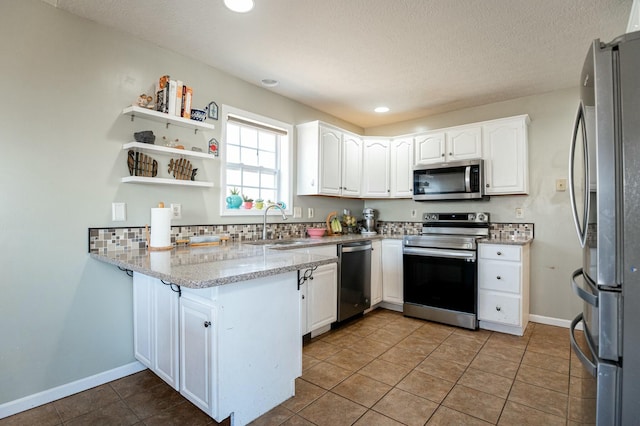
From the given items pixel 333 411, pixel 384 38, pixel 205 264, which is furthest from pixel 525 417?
pixel 384 38

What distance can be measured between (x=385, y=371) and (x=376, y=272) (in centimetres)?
149

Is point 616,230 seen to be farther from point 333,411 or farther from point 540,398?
point 333,411

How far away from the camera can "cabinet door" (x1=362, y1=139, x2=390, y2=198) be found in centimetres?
424

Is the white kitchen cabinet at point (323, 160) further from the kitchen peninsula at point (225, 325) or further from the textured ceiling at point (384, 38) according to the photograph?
the kitchen peninsula at point (225, 325)

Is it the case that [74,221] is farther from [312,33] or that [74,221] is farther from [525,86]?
[525,86]

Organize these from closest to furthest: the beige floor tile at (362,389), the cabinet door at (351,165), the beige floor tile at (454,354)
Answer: the beige floor tile at (362,389) < the beige floor tile at (454,354) < the cabinet door at (351,165)

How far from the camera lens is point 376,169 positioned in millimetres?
4266

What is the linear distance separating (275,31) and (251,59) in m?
0.48

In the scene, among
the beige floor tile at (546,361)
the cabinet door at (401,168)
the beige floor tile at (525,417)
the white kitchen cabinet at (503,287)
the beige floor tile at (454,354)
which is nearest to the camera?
the beige floor tile at (525,417)

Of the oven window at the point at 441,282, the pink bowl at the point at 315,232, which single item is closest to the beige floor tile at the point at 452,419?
the oven window at the point at 441,282

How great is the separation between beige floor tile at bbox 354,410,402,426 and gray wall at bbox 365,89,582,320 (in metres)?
2.54

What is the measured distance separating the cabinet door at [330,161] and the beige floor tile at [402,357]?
1756 millimetres

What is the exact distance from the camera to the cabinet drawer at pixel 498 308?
307 cm

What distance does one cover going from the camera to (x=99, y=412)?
6.21 feet
